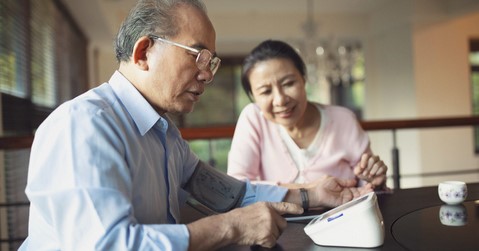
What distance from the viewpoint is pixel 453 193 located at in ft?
3.76

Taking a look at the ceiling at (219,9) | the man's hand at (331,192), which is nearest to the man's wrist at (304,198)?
the man's hand at (331,192)

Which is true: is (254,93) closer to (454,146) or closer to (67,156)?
(67,156)

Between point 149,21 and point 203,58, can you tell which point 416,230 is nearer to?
point 203,58

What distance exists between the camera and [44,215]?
0.78 m

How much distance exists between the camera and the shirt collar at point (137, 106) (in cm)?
89

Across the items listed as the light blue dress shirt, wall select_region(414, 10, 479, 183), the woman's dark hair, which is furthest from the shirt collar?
wall select_region(414, 10, 479, 183)

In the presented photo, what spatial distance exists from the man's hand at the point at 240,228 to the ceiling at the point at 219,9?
429 centimetres

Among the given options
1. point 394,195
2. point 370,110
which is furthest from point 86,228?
point 370,110

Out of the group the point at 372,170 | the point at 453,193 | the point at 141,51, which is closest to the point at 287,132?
the point at 372,170

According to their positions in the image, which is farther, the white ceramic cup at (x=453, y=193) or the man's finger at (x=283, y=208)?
the white ceramic cup at (x=453, y=193)

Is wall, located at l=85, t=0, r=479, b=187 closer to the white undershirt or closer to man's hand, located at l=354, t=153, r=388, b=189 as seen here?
the white undershirt

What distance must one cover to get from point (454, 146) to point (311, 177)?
5276 mm

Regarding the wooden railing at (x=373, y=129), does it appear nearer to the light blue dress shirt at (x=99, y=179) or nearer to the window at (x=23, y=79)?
the window at (x=23, y=79)

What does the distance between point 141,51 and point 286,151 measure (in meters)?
0.93
